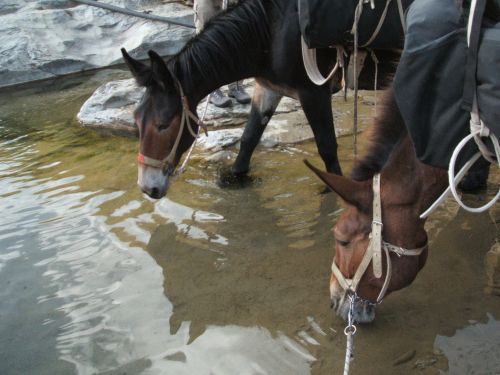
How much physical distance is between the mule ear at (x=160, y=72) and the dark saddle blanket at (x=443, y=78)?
1814mm

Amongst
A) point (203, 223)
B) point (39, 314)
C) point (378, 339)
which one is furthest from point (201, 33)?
point (378, 339)

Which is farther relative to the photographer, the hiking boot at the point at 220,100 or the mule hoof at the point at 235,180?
the hiking boot at the point at 220,100

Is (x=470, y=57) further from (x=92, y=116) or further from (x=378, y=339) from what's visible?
(x=92, y=116)

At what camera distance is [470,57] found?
1.56 metres

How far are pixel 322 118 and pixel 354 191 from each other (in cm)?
176

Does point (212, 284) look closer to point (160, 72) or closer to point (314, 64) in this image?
point (160, 72)

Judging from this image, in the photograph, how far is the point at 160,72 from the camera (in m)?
3.20

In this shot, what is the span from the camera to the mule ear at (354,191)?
1.97 meters

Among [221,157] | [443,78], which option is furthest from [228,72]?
[443,78]

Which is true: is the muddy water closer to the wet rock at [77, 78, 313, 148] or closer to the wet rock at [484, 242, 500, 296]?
the wet rock at [484, 242, 500, 296]

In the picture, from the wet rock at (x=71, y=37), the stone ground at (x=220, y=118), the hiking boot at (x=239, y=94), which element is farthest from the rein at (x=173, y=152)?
the wet rock at (x=71, y=37)

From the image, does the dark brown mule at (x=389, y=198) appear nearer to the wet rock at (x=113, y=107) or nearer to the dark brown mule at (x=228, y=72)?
the dark brown mule at (x=228, y=72)

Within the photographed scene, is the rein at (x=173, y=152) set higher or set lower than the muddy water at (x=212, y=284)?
higher

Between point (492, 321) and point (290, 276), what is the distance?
3.79 ft
